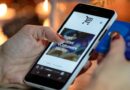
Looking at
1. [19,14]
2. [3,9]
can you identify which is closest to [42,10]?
[19,14]

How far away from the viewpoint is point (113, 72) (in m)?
0.71

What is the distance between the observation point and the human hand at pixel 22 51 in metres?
0.81

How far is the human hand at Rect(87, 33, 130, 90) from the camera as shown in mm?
698

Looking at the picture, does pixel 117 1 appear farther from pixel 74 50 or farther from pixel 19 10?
pixel 19 10

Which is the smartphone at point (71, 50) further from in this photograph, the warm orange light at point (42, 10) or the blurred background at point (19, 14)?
the warm orange light at point (42, 10)

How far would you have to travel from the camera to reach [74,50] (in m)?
0.75

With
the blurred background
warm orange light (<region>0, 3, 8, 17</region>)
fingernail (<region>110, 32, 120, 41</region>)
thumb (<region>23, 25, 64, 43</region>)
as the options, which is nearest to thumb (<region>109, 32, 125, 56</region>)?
fingernail (<region>110, 32, 120, 41</region>)

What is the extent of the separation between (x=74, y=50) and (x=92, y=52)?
0.12 ft

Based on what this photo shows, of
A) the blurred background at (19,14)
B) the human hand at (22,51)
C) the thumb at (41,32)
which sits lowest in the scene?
the blurred background at (19,14)

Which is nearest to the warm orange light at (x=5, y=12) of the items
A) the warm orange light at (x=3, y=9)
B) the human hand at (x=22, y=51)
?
the warm orange light at (x=3, y=9)

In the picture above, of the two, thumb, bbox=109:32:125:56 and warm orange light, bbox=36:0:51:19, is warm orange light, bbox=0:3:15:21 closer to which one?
warm orange light, bbox=36:0:51:19

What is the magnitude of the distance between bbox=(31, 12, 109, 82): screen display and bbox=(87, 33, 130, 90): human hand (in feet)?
0.15

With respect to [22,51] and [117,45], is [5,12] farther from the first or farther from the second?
[117,45]

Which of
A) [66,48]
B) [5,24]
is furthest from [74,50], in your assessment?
[5,24]
